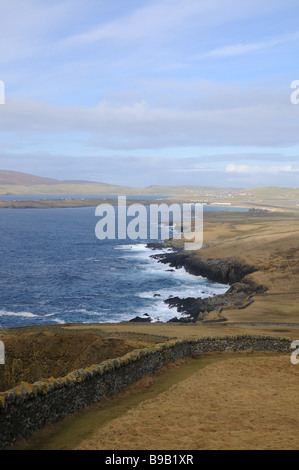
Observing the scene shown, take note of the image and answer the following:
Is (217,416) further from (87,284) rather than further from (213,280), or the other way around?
(213,280)

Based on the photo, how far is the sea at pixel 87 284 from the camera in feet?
167

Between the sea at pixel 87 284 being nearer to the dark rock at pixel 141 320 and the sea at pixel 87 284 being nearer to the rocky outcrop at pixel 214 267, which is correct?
the dark rock at pixel 141 320

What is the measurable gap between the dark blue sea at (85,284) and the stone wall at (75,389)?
2739 cm

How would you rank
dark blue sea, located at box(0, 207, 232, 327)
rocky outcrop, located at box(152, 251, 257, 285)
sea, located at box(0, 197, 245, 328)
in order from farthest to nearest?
rocky outcrop, located at box(152, 251, 257, 285)
dark blue sea, located at box(0, 207, 232, 327)
sea, located at box(0, 197, 245, 328)

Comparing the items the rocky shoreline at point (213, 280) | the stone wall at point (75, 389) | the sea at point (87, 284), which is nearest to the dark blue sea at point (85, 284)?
the sea at point (87, 284)

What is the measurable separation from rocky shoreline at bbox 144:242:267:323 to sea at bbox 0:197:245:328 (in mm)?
1563

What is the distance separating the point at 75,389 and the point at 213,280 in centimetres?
5748

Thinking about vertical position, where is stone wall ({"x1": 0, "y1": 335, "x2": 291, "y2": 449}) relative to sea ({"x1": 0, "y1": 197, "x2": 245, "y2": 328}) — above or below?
above

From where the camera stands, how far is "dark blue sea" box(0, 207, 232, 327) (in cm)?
5091

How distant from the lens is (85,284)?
65.6 metres

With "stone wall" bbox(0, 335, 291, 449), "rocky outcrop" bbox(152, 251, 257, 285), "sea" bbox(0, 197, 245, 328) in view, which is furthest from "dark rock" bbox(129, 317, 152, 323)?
"rocky outcrop" bbox(152, 251, 257, 285)

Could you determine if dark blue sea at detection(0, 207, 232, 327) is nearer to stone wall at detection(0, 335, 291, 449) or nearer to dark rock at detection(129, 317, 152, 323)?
dark rock at detection(129, 317, 152, 323)

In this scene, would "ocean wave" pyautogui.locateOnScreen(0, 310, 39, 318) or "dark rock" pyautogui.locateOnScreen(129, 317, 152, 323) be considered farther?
"ocean wave" pyautogui.locateOnScreen(0, 310, 39, 318)

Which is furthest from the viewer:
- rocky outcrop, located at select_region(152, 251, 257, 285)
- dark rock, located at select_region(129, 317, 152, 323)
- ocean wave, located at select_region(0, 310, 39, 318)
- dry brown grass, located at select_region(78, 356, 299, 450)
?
rocky outcrop, located at select_region(152, 251, 257, 285)
